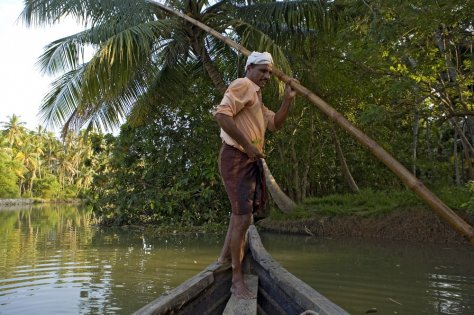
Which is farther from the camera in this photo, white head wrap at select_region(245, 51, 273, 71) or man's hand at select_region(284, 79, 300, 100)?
man's hand at select_region(284, 79, 300, 100)

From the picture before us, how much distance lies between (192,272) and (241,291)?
9.97ft

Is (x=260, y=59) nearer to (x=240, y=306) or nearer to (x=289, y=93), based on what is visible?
(x=289, y=93)

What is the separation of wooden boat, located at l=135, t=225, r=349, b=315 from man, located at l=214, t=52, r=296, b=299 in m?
0.17

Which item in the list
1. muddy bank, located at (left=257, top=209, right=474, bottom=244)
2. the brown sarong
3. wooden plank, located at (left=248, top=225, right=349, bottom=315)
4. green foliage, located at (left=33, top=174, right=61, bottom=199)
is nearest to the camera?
wooden plank, located at (left=248, top=225, right=349, bottom=315)

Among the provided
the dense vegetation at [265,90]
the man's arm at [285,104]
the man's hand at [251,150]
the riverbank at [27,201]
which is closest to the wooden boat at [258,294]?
the man's hand at [251,150]

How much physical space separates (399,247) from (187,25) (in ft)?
18.8

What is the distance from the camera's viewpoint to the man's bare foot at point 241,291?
112 inches

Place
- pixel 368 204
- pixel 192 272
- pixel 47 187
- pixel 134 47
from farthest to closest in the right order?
pixel 47 187 → pixel 368 204 → pixel 134 47 → pixel 192 272

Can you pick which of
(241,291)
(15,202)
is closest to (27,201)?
(15,202)

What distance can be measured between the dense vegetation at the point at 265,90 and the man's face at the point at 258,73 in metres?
2.92

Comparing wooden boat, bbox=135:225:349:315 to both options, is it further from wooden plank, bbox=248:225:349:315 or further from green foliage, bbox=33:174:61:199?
green foliage, bbox=33:174:61:199

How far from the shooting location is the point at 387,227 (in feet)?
31.6

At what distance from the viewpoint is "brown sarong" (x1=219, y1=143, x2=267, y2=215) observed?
2.92 meters

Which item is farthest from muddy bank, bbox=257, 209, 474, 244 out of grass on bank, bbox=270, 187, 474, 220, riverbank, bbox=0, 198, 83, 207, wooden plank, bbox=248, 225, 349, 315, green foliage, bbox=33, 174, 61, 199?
green foliage, bbox=33, 174, 61, 199
